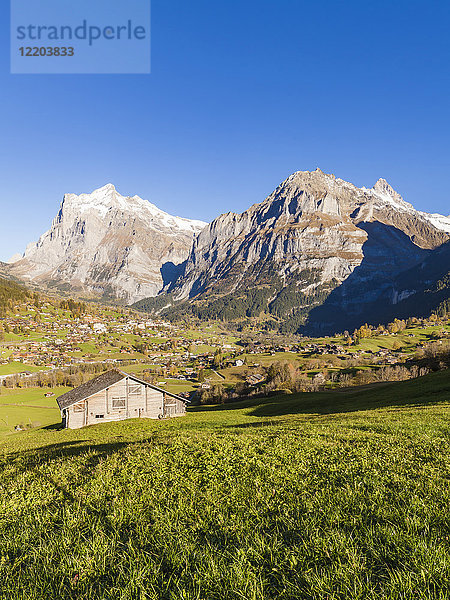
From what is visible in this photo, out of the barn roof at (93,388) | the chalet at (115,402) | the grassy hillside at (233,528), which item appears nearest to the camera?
the grassy hillside at (233,528)

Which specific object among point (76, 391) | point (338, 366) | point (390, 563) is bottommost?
point (338, 366)

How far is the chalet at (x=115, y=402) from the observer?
177 feet

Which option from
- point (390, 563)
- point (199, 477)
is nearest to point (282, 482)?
point (199, 477)

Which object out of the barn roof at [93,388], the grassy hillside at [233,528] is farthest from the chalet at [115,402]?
the grassy hillside at [233,528]

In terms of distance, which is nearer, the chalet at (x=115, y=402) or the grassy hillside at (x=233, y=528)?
the grassy hillside at (x=233, y=528)

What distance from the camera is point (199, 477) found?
7.48 metres

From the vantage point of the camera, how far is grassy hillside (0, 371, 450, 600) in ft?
11.2

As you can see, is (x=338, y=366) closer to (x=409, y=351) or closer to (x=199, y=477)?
(x=409, y=351)

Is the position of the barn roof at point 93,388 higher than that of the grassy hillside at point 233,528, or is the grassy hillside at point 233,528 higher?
the grassy hillside at point 233,528

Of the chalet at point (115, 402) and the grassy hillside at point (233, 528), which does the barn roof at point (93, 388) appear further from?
the grassy hillside at point (233, 528)

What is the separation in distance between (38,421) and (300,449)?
305 feet

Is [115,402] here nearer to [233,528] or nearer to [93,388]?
[93,388]

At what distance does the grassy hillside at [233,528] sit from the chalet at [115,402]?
5071 centimetres

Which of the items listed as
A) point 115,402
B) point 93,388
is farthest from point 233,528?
point 93,388
